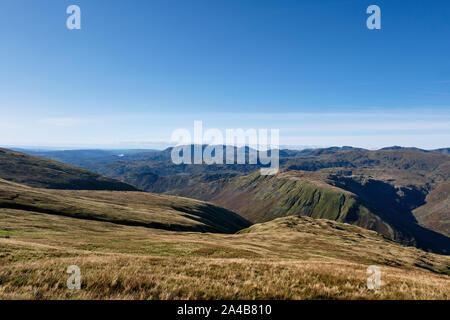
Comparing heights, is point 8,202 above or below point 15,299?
below

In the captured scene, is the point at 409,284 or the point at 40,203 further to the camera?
the point at 40,203

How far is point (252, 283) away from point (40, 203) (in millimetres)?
105321

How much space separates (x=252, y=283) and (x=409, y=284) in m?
9.92

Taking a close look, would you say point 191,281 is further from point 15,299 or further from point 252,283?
point 15,299

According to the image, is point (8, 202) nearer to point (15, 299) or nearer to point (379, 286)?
point (15, 299)

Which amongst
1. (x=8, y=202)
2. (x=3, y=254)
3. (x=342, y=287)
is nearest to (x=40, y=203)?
(x=8, y=202)

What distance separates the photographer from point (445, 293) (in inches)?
487

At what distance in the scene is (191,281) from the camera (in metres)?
12.1
